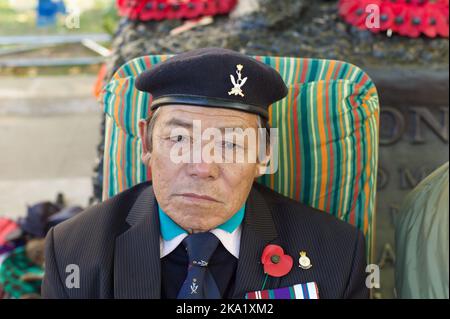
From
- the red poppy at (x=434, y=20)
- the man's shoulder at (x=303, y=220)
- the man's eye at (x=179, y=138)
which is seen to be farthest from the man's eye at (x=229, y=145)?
the red poppy at (x=434, y=20)

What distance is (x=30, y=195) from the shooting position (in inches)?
179

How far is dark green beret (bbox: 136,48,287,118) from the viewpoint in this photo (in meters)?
1.80

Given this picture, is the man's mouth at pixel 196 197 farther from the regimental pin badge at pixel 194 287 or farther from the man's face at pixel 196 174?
the regimental pin badge at pixel 194 287

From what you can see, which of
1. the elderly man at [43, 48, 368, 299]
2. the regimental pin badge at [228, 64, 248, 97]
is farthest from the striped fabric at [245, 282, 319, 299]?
the regimental pin badge at [228, 64, 248, 97]

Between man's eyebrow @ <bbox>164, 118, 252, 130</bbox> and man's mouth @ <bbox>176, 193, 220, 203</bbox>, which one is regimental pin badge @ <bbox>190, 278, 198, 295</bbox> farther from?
man's eyebrow @ <bbox>164, 118, 252, 130</bbox>

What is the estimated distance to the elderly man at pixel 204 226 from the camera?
1.80 metres

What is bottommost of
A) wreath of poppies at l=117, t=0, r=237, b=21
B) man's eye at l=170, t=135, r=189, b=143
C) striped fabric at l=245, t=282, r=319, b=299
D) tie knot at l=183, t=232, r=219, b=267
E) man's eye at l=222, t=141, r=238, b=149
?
striped fabric at l=245, t=282, r=319, b=299

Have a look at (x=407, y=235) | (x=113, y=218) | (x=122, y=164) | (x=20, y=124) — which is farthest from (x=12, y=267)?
(x=20, y=124)

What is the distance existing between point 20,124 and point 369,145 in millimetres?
4245

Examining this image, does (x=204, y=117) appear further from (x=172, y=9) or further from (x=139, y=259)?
(x=172, y=9)

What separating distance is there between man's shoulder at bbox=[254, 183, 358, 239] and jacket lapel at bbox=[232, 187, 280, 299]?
0.15 ft

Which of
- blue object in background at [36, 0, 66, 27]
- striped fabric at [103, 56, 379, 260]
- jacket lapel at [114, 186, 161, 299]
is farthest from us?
blue object in background at [36, 0, 66, 27]

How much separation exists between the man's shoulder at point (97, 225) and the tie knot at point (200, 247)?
0.25 m
